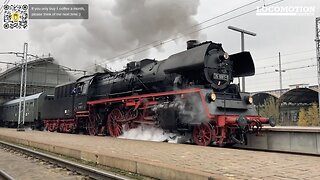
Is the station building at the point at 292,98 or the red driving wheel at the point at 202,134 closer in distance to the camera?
the red driving wheel at the point at 202,134

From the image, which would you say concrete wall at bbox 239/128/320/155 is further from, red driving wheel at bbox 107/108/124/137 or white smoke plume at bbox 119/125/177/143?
red driving wheel at bbox 107/108/124/137

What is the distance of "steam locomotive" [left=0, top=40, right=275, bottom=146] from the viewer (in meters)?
10.6

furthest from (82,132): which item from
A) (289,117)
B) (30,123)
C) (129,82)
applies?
(289,117)

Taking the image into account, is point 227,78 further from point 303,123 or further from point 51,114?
point 303,123

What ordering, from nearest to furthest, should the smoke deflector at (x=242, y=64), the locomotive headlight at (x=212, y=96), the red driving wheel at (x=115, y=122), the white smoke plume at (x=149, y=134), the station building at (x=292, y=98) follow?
the locomotive headlight at (x=212, y=96), the smoke deflector at (x=242, y=64), the white smoke plume at (x=149, y=134), the red driving wheel at (x=115, y=122), the station building at (x=292, y=98)

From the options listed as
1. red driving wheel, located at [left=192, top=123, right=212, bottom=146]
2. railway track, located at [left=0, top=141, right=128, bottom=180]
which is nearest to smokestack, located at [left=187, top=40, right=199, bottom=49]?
red driving wheel, located at [left=192, top=123, right=212, bottom=146]

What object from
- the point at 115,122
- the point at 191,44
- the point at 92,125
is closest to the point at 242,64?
the point at 191,44

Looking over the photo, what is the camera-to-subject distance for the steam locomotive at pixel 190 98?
416 inches

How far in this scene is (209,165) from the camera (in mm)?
5996

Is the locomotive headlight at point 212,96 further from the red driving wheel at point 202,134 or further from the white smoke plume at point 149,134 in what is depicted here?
the white smoke plume at point 149,134

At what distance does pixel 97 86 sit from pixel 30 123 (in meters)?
17.4

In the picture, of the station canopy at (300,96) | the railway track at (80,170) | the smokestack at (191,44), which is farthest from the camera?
the station canopy at (300,96)

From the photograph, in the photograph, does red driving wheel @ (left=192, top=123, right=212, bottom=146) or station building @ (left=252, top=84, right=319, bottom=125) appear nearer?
red driving wheel @ (left=192, top=123, right=212, bottom=146)

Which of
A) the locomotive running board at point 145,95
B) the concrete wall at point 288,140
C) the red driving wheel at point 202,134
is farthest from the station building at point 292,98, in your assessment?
the red driving wheel at point 202,134
